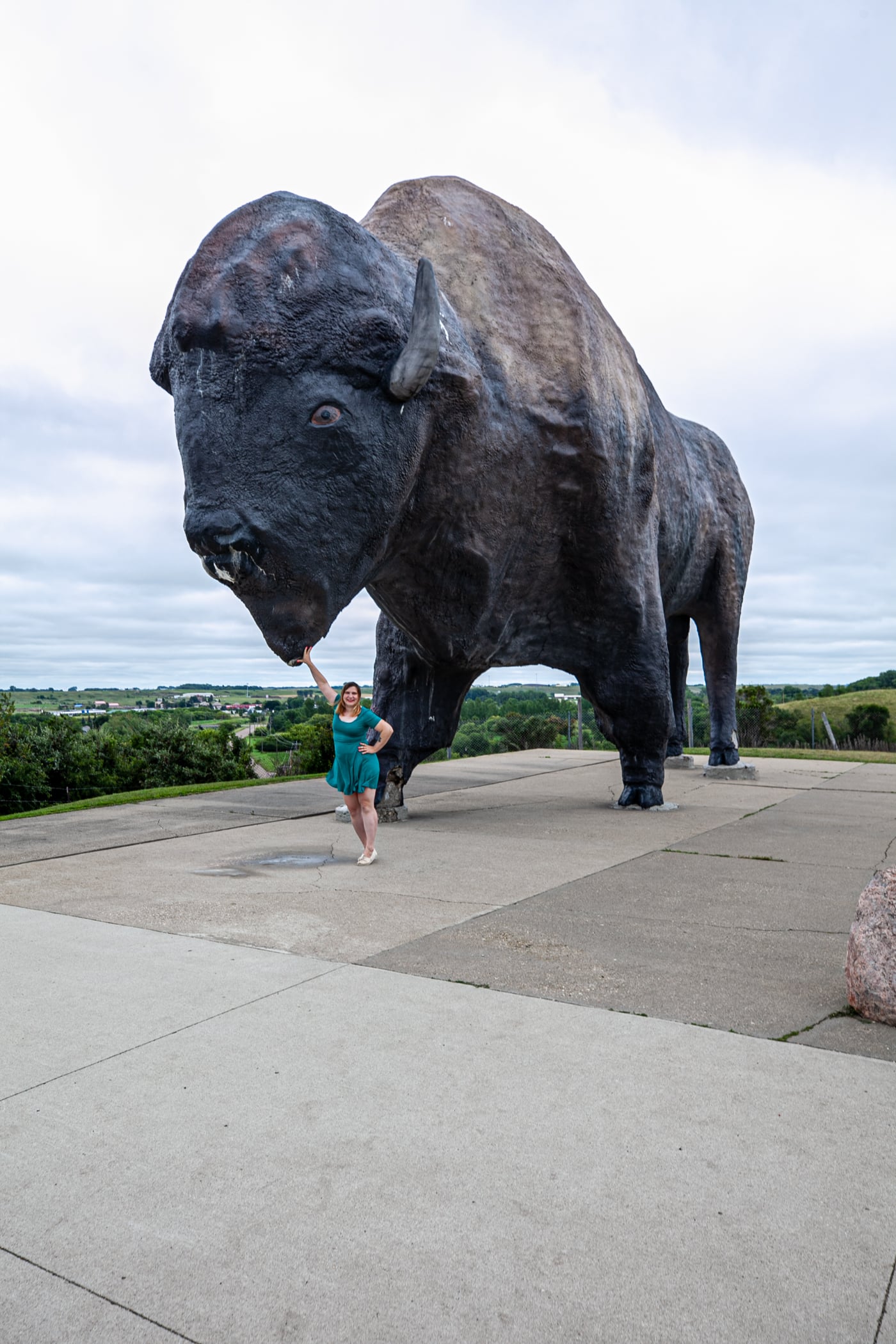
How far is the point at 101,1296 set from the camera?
1.71 meters

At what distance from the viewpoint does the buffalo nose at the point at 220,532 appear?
4.76m

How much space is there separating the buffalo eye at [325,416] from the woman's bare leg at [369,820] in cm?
213

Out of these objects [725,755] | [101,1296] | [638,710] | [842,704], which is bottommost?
[101,1296]

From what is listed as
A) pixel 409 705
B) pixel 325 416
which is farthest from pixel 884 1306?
pixel 409 705

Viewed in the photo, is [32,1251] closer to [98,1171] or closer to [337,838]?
[98,1171]

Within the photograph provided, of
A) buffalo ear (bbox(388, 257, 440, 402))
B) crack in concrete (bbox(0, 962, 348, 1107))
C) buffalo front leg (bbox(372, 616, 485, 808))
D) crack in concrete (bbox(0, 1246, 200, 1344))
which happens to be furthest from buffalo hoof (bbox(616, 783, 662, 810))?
crack in concrete (bbox(0, 1246, 200, 1344))

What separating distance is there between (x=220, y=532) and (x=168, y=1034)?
2.54 meters

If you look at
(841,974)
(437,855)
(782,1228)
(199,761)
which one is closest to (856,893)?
(841,974)

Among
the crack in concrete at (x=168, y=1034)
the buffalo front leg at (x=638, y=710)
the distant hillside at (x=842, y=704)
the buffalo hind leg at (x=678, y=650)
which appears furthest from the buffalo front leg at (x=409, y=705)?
the distant hillside at (x=842, y=704)

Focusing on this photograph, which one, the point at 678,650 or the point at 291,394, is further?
the point at 678,650

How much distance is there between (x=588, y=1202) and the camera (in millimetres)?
1983

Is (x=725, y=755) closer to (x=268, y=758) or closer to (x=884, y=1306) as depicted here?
(x=268, y=758)

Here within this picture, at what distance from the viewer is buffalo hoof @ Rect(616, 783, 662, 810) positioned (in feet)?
27.6

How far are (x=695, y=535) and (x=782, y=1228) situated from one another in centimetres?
846
